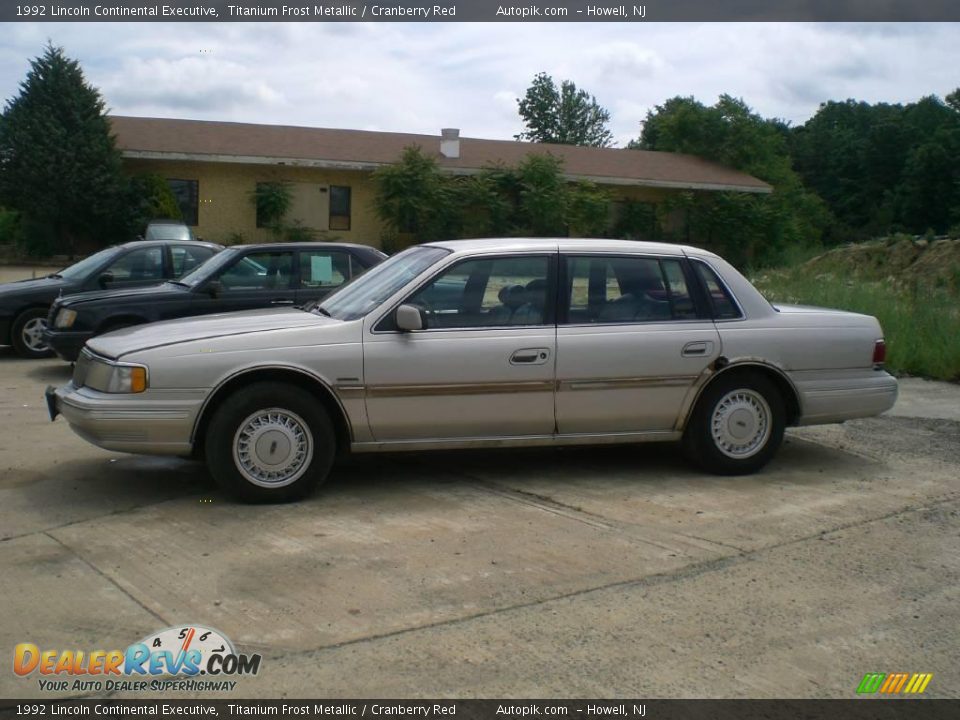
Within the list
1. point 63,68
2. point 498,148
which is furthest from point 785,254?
point 63,68

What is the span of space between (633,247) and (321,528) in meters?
2.86

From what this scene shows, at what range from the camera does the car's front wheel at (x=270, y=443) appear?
6.23m

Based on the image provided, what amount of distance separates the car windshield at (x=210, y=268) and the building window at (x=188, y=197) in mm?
21155

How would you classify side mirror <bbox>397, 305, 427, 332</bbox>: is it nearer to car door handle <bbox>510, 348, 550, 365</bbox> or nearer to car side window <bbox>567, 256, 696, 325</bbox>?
car door handle <bbox>510, 348, 550, 365</bbox>

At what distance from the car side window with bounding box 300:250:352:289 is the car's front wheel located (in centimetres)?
504

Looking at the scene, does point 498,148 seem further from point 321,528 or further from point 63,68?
point 321,528

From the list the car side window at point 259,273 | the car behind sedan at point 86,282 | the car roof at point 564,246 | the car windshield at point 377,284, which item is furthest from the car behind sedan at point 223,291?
the car roof at point 564,246

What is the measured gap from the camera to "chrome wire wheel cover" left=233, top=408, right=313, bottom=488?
20.6 feet

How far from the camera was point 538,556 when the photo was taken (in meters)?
5.48

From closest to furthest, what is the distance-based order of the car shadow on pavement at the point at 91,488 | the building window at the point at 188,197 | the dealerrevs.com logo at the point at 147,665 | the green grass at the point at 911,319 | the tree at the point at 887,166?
the dealerrevs.com logo at the point at 147,665 → the car shadow on pavement at the point at 91,488 → the green grass at the point at 911,319 → the building window at the point at 188,197 → the tree at the point at 887,166

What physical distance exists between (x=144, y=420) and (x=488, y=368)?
6.68ft

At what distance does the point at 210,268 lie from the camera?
1122 centimetres

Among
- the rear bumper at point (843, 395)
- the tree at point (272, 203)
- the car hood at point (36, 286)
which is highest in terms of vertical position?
the tree at point (272, 203)

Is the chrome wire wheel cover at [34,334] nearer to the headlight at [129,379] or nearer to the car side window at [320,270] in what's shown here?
the car side window at [320,270]
